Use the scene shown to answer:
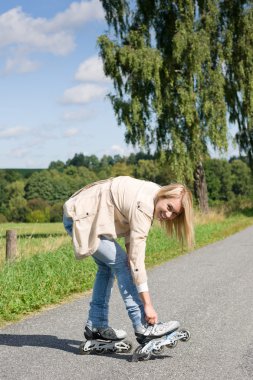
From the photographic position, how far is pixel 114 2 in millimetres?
25156

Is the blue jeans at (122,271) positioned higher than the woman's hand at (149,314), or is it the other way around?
the blue jeans at (122,271)

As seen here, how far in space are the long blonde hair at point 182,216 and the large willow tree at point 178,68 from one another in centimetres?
1869

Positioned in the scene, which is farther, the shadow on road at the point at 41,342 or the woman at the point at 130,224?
the shadow on road at the point at 41,342

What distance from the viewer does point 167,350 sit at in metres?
4.91

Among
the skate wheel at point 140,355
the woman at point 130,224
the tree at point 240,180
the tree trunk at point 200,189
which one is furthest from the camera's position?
the tree at point 240,180

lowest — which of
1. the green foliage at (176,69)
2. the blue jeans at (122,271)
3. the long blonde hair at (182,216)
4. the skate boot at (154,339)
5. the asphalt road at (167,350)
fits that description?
the asphalt road at (167,350)

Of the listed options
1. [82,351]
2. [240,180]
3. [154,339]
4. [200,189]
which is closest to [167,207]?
[154,339]

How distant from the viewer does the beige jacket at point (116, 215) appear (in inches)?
172

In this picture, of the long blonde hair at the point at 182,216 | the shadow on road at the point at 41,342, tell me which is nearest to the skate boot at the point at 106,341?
the shadow on road at the point at 41,342

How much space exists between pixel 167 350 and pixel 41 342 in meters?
1.19

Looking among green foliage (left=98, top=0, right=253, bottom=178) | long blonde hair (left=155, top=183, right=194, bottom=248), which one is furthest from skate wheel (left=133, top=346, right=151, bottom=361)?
green foliage (left=98, top=0, right=253, bottom=178)

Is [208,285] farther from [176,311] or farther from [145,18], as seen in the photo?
[145,18]

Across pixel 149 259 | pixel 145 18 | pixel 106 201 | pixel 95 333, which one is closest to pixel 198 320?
pixel 95 333

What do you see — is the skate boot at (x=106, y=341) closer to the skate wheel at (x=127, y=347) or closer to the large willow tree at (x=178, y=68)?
the skate wheel at (x=127, y=347)
